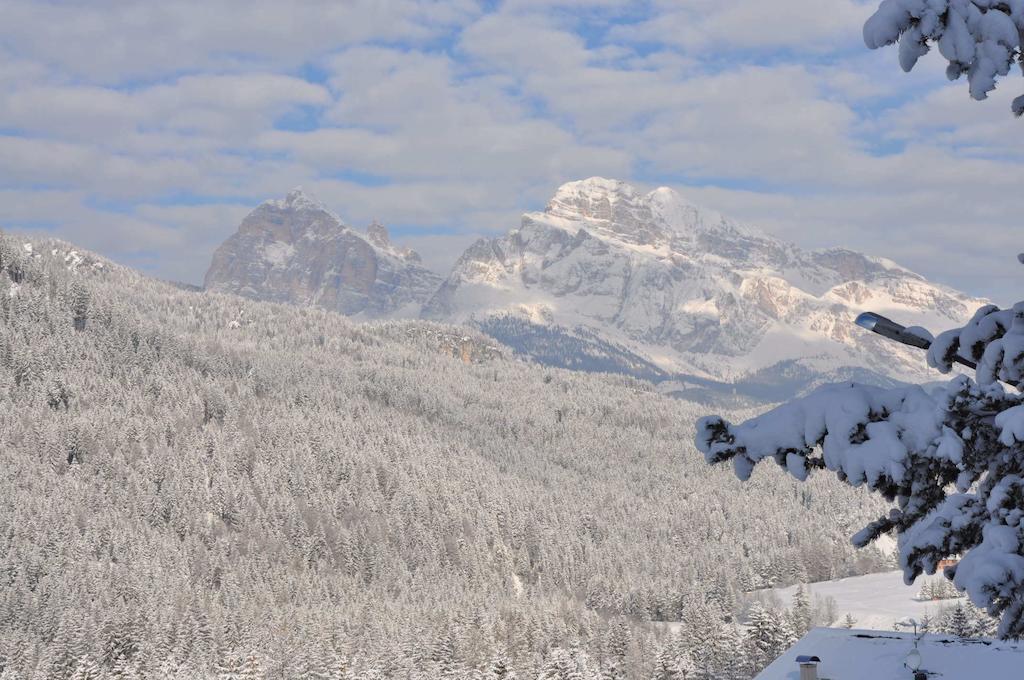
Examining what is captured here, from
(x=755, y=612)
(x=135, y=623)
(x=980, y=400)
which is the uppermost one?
(x=980, y=400)

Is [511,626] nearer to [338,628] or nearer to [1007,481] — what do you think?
[338,628]

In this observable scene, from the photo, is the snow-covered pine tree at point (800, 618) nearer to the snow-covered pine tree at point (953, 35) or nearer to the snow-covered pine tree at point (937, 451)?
the snow-covered pine tree at point (937, 451)

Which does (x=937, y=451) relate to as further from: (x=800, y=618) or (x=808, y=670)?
(x=800, y=618)

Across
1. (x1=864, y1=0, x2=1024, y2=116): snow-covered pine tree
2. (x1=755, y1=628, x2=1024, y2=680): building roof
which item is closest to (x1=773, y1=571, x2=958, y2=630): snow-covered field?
(x1=755, y1=628, x2=1024, y2=680): building roof

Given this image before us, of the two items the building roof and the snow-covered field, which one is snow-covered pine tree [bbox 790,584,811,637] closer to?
the snow-covered field

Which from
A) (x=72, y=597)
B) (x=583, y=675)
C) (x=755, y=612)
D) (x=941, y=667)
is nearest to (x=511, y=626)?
(x=583, y=675)

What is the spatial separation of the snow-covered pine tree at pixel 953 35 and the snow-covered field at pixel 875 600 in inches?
5553

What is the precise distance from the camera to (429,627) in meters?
136

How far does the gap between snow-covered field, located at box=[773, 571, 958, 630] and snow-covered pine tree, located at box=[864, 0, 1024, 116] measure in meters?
141

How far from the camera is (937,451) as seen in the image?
645 cm

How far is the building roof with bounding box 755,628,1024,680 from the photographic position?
30.0 metres

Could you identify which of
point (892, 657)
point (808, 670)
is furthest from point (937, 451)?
point (892, 657)

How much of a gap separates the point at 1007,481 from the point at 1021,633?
0.94 m

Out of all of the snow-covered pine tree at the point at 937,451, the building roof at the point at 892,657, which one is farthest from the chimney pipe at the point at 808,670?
the snow-covered pine tree at the point at 937,451
